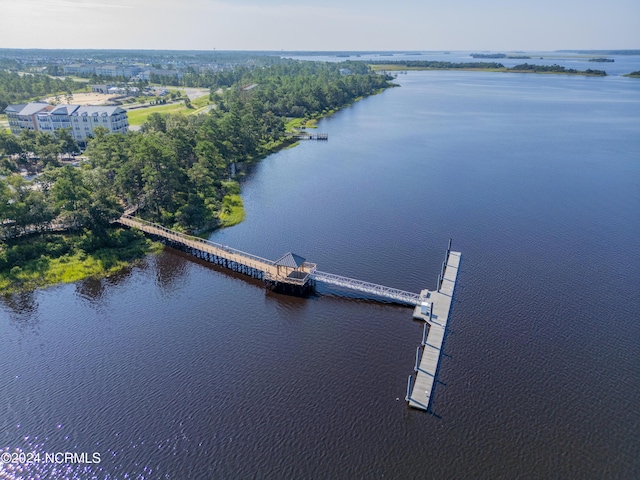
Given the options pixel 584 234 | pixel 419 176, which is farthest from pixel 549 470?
pixel 419 176

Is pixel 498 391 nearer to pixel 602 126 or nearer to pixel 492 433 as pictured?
pixel 492 433

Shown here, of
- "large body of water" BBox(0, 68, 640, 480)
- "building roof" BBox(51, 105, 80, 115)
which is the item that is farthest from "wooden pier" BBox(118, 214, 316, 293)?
"building roof" BBox(51, 105, 80, 115)

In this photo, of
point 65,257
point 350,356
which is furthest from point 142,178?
point 350,356

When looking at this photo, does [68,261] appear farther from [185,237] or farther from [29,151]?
[29,151]

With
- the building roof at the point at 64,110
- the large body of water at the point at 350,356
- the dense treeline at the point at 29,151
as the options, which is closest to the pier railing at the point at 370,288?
the large body of water at the point at 350,356

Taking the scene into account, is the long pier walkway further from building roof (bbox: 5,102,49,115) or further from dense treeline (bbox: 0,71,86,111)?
dense treeline (bbox: 0,71,86,111)

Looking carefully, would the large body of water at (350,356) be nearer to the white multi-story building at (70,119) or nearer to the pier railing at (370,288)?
the pier railing at (370,288)

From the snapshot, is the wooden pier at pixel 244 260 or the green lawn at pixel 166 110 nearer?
the wooden pier at pixel 244 260
